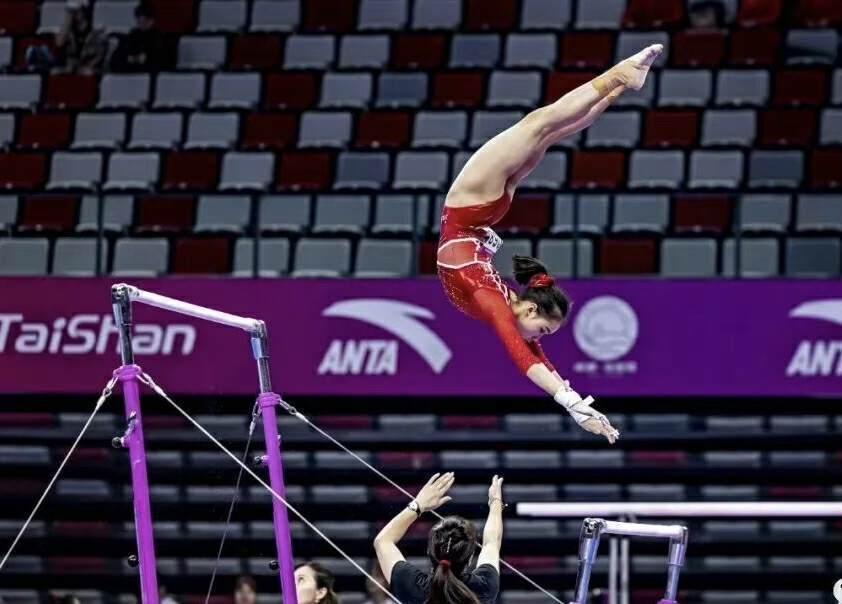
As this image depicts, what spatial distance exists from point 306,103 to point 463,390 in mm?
3413

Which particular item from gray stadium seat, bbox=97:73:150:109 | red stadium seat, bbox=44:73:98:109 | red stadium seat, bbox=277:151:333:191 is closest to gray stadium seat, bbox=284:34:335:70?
gray stadium seat, bbox=97:73:150:109

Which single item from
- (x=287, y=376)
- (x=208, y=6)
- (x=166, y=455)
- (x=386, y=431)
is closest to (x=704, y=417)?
(x=386, y=431)

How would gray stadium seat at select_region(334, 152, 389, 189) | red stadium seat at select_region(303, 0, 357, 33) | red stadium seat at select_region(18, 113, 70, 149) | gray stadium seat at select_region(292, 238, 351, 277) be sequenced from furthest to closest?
red stadium seat at select_region(303, 0, 357, 33)
red stadium seat at select_region(18, 113, 70, 149)
gray stadium seat at select_region(334, 152, 389, 189)
gray stadium seat at select_region(292, 238, 351, 277)

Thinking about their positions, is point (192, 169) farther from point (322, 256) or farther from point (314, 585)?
point (314, 585)

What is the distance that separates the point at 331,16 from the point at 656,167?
3.39 m

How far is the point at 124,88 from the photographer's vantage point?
40.4 feet

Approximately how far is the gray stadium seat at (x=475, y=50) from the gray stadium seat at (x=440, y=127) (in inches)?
32.6

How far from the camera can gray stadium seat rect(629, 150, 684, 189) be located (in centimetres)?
1095

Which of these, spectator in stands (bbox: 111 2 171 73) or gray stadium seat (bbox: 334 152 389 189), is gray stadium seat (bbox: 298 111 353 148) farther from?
spectator in stands (bbox: 111 2 171 73)

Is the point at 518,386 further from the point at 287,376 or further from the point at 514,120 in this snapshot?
the point at 514,120

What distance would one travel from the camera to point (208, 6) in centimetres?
1324

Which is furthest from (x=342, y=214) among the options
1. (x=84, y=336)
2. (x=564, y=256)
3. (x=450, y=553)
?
(x=450, y=553)

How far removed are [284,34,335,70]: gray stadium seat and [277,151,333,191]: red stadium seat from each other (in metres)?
1.42

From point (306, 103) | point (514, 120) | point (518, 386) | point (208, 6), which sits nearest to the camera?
A: point (518, 386)
